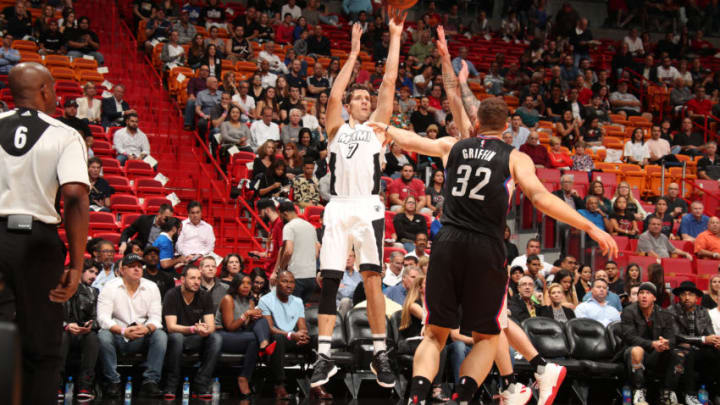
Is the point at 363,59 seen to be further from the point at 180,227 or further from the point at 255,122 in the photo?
the point at 180,227

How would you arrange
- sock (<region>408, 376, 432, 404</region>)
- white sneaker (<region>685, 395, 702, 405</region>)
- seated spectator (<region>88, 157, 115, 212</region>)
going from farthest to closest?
seated spectator (<region>88, 157, 115, 212</region>), white sneaker (<region>685, 395, 702, 405</region>), sock (<region>408, 376, 432, 404</region>)

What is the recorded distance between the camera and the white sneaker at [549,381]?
22.7ft

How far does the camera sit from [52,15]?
1638 cm

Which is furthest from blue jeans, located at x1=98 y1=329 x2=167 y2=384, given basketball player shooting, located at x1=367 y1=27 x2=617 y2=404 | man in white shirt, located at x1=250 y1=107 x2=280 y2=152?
man in white shirt, located at x1=250 y1=107 x2=280 y2=152

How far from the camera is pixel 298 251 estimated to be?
10.6 meters

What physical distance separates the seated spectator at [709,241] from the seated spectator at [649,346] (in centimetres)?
388

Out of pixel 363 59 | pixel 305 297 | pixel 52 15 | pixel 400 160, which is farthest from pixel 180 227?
pixel 363 59

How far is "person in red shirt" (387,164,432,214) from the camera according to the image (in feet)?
45.2

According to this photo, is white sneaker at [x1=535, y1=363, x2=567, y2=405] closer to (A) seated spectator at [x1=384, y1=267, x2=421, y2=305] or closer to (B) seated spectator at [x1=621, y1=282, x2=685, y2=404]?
(B) seated spectator at [x1=621, y1=282, x2=685, y2=404]

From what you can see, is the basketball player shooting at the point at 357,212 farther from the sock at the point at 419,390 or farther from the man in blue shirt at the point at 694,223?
the man in blue shirt at the point at 694,223

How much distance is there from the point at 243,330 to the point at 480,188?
467 cm

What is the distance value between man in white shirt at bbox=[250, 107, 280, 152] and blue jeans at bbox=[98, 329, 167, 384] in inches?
236

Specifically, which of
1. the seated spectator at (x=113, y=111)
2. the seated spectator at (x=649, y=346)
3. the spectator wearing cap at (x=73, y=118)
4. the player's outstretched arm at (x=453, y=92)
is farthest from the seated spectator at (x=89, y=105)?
the seated spectator at (x=649, y=346)

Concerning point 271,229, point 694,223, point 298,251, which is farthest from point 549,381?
point 694,223
